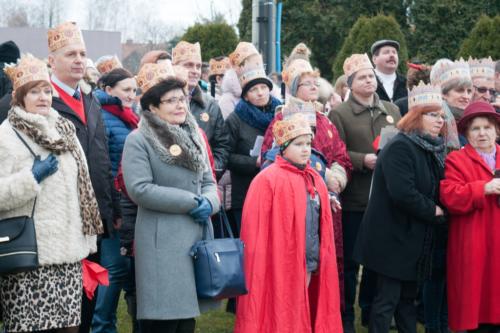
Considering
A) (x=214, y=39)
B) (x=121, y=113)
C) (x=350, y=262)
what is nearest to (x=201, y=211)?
(x=121, y=113)

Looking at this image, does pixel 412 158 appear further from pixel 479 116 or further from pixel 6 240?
pixel 6 240

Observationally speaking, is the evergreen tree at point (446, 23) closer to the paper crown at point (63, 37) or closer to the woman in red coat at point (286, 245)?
the woman in red coat at point (286, 245)

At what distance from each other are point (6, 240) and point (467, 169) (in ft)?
11.3

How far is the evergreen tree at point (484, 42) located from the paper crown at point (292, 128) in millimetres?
13487

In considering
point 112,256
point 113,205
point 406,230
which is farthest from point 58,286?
point 406,230

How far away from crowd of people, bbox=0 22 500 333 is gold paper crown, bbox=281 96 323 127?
0.6 inches

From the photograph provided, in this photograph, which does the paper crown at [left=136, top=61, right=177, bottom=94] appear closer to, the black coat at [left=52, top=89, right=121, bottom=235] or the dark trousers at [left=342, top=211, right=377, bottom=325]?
the black coat at [left=52, top=89, right=121, bottom=235]

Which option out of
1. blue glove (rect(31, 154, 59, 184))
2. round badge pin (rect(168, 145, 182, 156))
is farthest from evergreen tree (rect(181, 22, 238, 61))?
blue glove (rect(31, 154, 59, 184))

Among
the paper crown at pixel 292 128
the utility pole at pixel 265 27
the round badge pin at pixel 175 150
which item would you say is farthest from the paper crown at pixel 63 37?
the utility pole at pixel 265 27

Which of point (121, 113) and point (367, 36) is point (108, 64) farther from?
point (367, 36)

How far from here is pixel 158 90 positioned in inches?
224

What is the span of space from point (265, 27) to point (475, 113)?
6.41 meters

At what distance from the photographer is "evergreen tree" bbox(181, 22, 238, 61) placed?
79.2 ft

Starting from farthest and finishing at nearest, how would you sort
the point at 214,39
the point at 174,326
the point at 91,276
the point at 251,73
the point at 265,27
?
the point at 214,39, the point at 265,27, the point at 251,73, the point at 174,326, the point at 91,276
